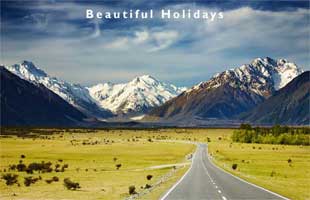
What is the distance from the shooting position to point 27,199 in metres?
37.8

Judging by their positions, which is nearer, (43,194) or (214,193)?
(214,193)

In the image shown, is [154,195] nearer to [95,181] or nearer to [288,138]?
[95,181]

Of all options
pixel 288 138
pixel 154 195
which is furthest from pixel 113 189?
pixel 288 138

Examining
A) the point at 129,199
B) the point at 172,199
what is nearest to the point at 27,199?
the point at 129,199

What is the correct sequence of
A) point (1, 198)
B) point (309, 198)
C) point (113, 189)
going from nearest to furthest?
point (309, 198), point (1, 198), point (113, 189)

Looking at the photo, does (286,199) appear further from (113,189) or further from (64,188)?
(64,188)

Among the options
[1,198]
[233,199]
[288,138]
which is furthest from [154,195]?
[288,138]

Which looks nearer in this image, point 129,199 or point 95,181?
point 129,199

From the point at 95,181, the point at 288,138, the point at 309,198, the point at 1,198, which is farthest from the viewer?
the point at 288,138

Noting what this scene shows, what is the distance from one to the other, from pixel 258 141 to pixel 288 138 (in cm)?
1347

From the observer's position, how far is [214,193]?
37344 millimetres

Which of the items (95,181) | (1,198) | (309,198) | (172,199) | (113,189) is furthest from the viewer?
(95,181)

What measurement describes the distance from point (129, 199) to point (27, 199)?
798 cm

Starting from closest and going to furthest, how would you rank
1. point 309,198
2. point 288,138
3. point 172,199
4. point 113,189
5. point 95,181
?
point 172,199
point 309,198
point 113,189
point 95,181
point 288,138
